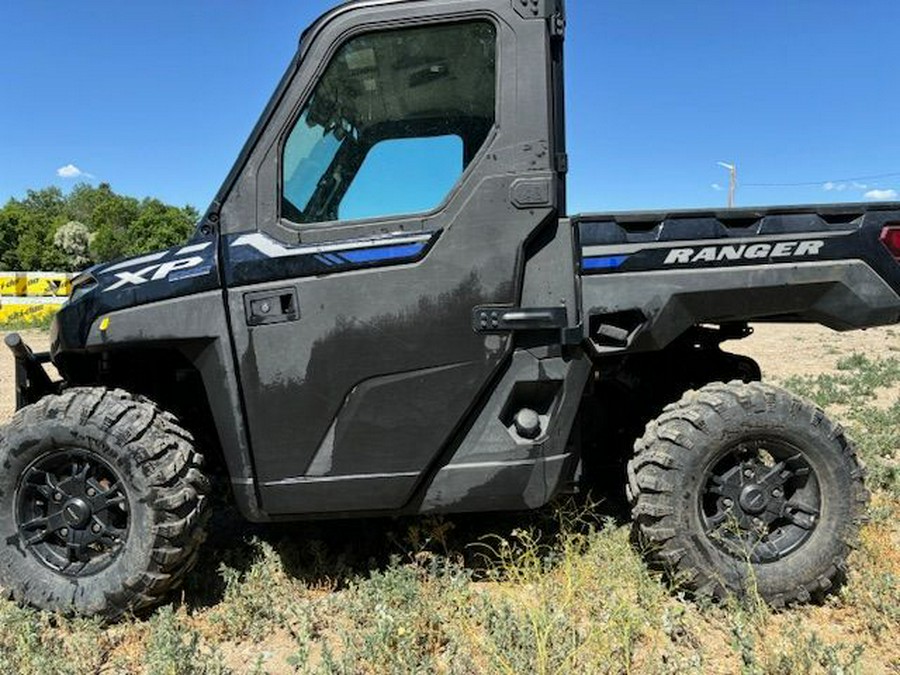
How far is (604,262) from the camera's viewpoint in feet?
10.4

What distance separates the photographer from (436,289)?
3.02 metres

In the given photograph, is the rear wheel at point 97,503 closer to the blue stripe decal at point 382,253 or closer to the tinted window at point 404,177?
the blue stripe decal at point 382,253

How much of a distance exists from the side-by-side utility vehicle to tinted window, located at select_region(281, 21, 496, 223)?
0.01 metres

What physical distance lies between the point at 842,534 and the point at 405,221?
241cm

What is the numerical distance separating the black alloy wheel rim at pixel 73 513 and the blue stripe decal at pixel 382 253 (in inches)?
58.3

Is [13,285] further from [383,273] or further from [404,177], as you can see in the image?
[383,273]

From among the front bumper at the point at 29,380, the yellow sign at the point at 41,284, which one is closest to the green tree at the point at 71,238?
the yellow sign at the point at 41,284

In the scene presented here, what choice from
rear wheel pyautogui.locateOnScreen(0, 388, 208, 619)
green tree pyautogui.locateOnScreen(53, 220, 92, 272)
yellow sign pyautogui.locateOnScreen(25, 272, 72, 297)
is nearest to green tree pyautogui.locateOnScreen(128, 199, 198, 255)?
green tree pyautogui.locateOnScreen(53, 220, 92, 272)

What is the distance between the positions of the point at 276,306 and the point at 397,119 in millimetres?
1039

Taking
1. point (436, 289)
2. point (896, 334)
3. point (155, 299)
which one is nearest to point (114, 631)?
point (155, 299)

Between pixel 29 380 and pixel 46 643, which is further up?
pixel 29 380

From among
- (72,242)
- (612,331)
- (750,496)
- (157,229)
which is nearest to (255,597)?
(612,331)

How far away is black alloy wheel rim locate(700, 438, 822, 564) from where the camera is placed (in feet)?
10.5

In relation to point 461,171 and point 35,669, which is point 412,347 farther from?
point 35,669
